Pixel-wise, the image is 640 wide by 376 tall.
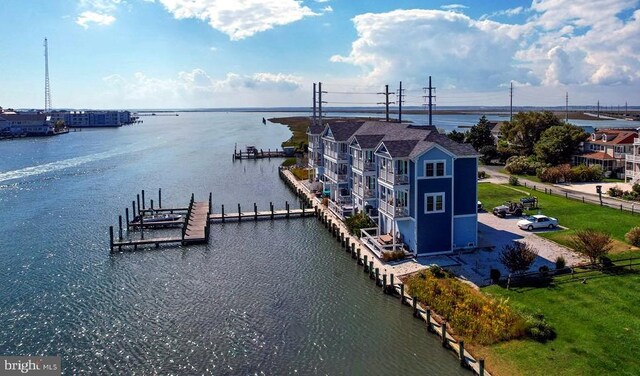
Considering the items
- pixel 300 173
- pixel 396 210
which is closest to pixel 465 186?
pixel 396 210

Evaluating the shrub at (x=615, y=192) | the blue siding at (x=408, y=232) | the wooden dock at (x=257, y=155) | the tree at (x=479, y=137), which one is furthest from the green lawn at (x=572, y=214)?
the wooden dock at (x=257, y=155)

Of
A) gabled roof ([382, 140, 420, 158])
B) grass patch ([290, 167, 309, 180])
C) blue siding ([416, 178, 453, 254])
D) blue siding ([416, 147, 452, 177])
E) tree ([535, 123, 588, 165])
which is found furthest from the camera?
grass patch ([290, 167, 309, 180])

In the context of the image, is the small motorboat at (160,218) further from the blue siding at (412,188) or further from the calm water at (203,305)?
the blue siding at (412,188)

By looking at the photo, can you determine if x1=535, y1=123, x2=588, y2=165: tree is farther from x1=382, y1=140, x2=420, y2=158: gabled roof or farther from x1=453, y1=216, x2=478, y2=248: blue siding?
x1=382, y1=140, x2=420, y2=158: gabled roof

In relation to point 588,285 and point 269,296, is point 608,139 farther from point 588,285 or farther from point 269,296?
point 269,296

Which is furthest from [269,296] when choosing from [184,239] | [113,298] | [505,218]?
[505,218]

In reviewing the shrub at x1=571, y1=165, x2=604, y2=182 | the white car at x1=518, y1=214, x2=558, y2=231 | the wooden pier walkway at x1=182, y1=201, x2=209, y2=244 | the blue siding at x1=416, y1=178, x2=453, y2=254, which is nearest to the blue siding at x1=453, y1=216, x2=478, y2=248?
the blue siding at x1=416, y1=178, x2=453, y2=254
